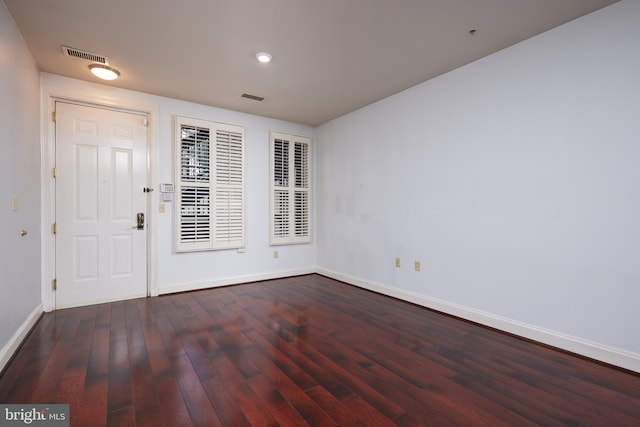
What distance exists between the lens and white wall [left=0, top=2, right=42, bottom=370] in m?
2.25

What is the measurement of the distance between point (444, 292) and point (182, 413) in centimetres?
280

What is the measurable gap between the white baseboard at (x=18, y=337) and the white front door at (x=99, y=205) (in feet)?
1.53

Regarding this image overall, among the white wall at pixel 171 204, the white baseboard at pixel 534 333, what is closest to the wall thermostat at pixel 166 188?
the white wall at pixel 171 204

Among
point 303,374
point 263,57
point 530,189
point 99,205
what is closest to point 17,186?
point 99,205

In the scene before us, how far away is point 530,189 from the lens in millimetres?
2713

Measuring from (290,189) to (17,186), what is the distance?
3401 mm

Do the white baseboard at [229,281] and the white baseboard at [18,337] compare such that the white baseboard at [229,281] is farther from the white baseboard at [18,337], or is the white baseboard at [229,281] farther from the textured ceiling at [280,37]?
the textured ceiling at [280,37]

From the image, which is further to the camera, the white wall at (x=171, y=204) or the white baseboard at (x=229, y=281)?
the white baseboard at (x=229, y=281)

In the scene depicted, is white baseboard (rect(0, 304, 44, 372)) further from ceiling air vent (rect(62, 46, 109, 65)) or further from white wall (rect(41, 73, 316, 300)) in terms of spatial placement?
ceiling air vent (rect(62, 46, 109, 65))

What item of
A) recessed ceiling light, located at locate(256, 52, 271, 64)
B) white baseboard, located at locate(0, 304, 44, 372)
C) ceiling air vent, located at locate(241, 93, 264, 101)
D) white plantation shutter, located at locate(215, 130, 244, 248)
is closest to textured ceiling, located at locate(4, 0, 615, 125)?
recessed ceiling light, located at locate(256, 52, 271, 64)

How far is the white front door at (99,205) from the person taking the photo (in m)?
3.52

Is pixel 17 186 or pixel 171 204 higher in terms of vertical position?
pixel 17 186

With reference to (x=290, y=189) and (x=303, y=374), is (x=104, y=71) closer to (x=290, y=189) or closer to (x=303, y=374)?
(x=290, y=189)

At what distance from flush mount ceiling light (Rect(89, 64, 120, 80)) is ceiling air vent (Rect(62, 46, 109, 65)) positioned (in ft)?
0.28
